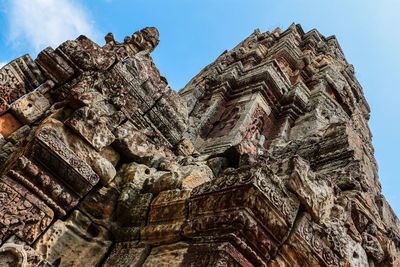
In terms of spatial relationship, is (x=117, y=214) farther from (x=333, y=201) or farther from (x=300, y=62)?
(x=300, y=62)

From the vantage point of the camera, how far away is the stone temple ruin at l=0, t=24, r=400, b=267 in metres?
2.47

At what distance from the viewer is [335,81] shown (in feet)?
41.0

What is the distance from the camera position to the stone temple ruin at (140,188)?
2.47 meters

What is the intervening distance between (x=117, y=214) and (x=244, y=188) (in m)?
1.43

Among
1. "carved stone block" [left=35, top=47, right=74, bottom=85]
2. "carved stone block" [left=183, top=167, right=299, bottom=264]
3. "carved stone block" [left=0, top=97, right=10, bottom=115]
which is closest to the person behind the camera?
"carved stone block" [left=183, top=167, right=299, bottom=264]

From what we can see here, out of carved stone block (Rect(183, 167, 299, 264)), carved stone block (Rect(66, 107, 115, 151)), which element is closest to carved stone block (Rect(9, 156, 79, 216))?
carved stone block (Rect(66, 107, 115, 151))

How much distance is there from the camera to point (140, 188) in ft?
11.0

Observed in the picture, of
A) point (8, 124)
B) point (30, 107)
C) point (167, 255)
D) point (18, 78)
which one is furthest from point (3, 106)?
point (167, 255)

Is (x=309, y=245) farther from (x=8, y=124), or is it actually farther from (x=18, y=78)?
(x=18, y=78)

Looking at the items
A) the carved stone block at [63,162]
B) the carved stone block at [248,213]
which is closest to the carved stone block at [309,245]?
the carved stone block at [248,213]

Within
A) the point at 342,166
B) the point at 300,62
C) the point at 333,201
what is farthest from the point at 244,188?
the point at 300,62

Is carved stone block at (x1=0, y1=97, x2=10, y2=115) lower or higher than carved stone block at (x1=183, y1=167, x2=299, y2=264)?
higher

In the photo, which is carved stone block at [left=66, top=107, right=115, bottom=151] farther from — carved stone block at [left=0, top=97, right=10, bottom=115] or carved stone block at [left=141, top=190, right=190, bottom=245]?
carved stone block at [left=0, top=97, right=10, bottom=115]

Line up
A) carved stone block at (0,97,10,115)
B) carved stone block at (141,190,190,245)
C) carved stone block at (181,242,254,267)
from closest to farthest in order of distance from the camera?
1. carved stone block at (181,242,254,267)
2. carved stone block at (141,190,190,245)
3. carved stone block at (0,97,10,115)
